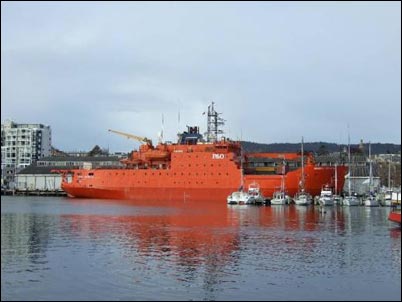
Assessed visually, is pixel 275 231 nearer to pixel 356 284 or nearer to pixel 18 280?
pixel 356 284

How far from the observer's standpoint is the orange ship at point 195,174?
58031mm

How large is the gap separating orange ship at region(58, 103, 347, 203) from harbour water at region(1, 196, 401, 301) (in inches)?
1082

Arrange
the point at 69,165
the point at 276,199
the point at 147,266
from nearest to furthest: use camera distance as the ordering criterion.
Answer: the point at 147,266 < the point at 276,199 < the point at 69,165

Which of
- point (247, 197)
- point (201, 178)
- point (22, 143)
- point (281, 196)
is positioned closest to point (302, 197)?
point (281, 196)

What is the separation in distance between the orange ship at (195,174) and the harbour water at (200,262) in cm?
2749

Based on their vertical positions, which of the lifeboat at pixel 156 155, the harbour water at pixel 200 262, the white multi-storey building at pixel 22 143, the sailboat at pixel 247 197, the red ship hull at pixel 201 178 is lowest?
the harbour water at pixel 200 262

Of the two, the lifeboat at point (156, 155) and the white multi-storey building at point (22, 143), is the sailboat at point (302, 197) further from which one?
the white multi-storey building at point (22, 143)

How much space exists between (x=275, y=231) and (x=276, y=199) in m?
26.0

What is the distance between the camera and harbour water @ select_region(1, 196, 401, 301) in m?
14.2

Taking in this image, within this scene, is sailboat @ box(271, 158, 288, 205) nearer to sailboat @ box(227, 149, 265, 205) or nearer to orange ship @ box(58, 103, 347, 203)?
orange ship @ box(58, 103, 347, 203)

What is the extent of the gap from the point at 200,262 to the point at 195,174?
41020 millimetres

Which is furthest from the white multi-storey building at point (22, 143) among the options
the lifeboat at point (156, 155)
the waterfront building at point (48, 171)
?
the lifeboat at point (156, 155)

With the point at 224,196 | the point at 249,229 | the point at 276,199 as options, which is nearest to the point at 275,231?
the point at 249,229

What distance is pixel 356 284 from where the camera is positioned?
49.6 ft
